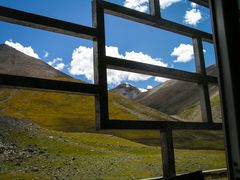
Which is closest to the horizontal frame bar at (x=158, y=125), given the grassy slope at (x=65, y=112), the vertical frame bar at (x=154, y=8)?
the vertical frame bar at (x=154, y=8)

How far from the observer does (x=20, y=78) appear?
1598 mm

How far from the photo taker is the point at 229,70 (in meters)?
1.09

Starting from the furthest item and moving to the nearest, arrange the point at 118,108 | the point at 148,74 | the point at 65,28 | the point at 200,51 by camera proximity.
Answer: the point at 118,108 < the point at 200,51 < the point at 148,74 < the point at 65,28

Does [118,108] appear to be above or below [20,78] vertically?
above

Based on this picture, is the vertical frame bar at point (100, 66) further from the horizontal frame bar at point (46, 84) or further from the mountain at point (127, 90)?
the mountain at point (127, 90)

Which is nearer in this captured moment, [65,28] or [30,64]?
[65,28]

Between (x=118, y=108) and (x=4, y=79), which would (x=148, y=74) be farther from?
(x=118, y=108)

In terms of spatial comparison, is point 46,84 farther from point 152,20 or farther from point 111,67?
point 152,20

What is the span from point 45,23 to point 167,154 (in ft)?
4.36

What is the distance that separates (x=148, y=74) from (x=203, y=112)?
28.9 inches

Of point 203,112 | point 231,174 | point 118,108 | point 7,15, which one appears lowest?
point 231,174

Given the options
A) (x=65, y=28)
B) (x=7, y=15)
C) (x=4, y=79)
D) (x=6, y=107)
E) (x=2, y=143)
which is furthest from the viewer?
(x=6, y=107)

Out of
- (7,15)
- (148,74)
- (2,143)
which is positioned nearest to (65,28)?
(7,15)

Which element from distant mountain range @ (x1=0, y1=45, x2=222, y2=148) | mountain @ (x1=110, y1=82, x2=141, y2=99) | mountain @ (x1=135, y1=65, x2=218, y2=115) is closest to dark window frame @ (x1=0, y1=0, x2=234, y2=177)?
distant mountain range @ (x1=0, y1=45, x2=222, y2=148)
